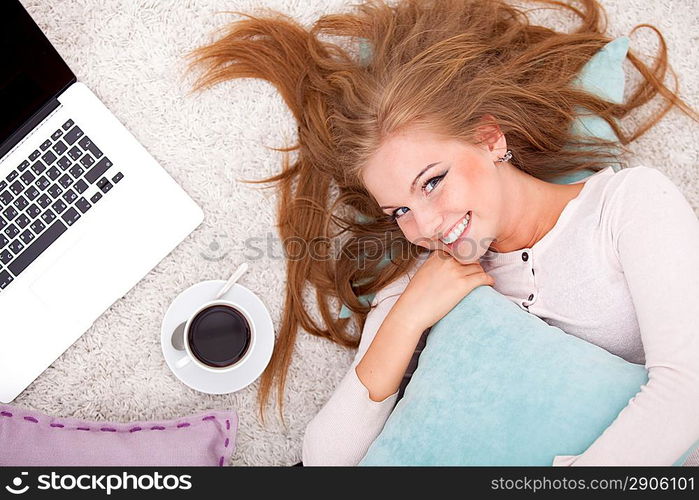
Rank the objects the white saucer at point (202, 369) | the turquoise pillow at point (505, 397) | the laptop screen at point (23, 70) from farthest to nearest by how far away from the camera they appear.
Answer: the white saucer at point (202, 369) → the laptop screen at point (23, 70) → the turquoise pillow at point (505, 397)

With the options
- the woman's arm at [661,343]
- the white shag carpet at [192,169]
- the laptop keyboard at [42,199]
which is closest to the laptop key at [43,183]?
the laptop keyboard at [42,199]

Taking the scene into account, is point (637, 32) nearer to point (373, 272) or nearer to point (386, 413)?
point (373, 272)

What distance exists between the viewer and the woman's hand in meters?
1.05

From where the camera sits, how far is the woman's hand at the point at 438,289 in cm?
105

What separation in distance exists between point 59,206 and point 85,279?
0.47ft

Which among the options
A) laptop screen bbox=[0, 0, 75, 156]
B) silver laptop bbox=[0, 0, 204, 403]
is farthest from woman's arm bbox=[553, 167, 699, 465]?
laptop screen bbox=[0, 0, 75, 156]

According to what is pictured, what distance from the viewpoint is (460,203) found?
0.97 meters

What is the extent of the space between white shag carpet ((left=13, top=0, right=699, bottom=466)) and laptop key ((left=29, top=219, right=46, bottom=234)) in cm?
21

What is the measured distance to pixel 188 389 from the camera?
1202mm

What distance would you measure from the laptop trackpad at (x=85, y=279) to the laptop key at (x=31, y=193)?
110 mm

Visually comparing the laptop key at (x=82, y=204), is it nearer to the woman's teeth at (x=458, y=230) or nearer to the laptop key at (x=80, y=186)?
the laptop key at (x=80, y=186)

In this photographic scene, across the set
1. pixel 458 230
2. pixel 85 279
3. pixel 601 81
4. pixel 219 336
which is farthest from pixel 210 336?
pixel 601 81
